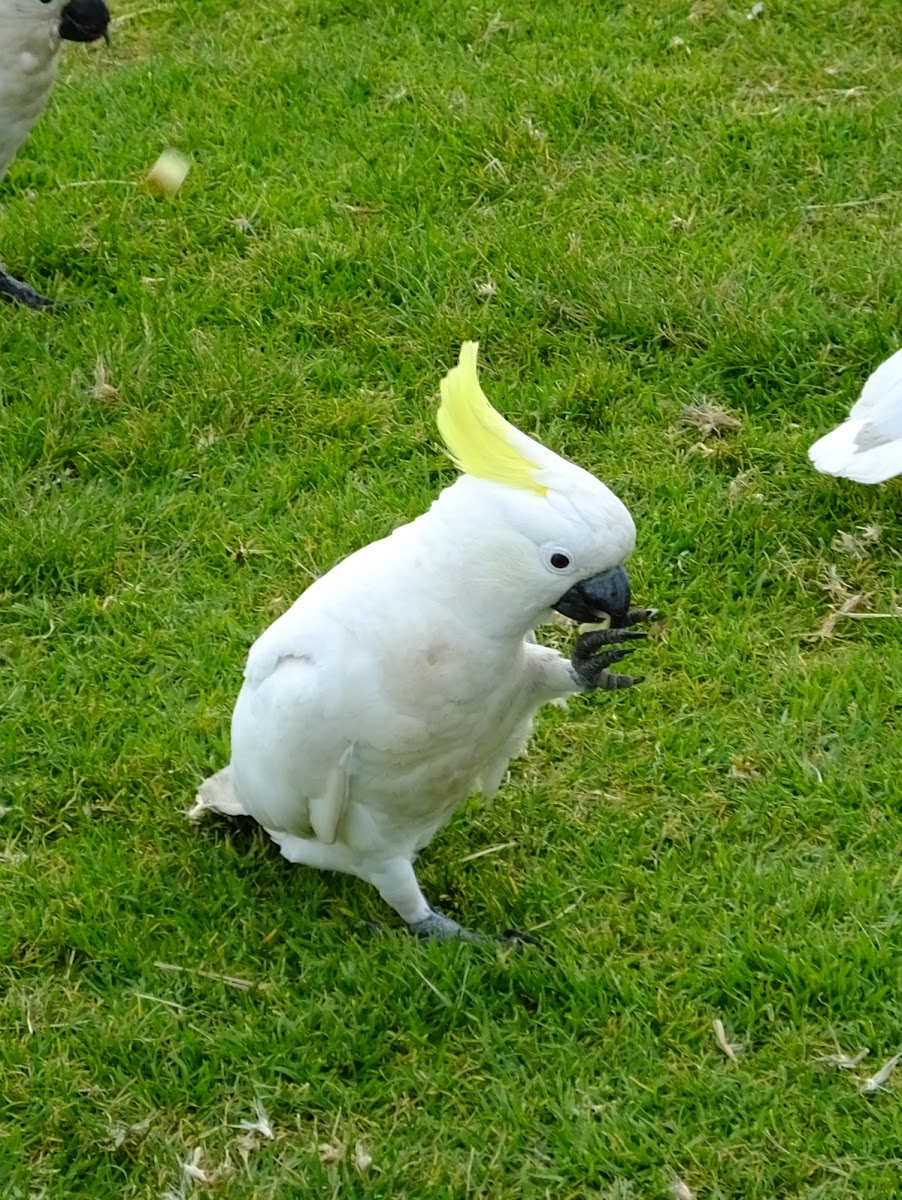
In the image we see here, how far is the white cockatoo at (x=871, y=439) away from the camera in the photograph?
284 cm

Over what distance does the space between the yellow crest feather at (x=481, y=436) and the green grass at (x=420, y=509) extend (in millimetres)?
846

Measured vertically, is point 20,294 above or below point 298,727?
below

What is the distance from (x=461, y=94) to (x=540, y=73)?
273 mm

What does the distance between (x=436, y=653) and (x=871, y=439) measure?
55.0 inches

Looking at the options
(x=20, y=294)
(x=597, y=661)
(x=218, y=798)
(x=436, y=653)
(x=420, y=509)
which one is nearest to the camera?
(x=436, y=653)

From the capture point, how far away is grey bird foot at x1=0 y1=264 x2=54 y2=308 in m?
3.73

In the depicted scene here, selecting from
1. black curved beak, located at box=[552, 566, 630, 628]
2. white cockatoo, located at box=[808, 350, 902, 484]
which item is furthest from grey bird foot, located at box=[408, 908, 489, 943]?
white cockatoo, located at box=[808, 350, 902, 484]

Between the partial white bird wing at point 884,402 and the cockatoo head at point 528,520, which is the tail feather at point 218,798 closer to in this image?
the cockatoo head at point 528,520

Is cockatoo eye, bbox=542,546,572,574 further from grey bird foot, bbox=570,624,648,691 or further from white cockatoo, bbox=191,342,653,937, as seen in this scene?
grey bird foot, bbox=570,624,648,691

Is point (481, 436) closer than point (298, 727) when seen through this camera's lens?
Yes

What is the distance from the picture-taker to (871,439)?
2.89m

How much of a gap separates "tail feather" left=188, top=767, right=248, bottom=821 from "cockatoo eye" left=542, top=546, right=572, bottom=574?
0.87 meters

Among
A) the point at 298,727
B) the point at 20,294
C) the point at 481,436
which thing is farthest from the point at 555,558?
the point at 20,294

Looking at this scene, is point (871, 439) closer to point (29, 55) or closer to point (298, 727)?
point (298, 727)
